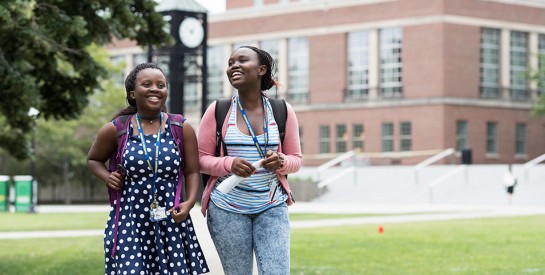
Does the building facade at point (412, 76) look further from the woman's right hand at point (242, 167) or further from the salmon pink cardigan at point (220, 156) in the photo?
the woman's right hand at point (242, 167)

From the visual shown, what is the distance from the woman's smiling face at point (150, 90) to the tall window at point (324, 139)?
Answer: 6146 cm

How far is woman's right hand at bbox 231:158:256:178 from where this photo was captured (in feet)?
21.0

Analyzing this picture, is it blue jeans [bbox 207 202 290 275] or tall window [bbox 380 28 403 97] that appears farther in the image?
tall window [bbox 380 28 403 97]

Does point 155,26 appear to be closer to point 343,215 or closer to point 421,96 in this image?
point 343,215

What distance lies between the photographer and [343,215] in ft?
103

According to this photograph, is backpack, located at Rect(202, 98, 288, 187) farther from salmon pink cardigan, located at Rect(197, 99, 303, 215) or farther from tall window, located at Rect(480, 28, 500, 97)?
tall window, located at Rect(480, 28, 500, 97)

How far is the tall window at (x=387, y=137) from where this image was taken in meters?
65.2

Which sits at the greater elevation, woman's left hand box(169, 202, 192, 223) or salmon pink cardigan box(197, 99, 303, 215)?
salmon pink cardigan box(197, 99, 303, 215)

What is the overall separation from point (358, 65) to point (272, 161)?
61483 millimetres

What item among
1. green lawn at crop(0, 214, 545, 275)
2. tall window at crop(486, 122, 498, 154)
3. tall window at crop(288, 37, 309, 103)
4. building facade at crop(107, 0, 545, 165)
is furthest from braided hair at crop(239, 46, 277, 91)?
tall window at crop(288, 37, 309, 103)

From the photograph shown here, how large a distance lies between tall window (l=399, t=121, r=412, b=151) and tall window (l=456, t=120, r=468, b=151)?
2627 mm

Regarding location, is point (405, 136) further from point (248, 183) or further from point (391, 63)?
point (248, 183)

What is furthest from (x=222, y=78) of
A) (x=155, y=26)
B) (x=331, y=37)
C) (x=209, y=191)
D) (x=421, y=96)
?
(x=209, y=191)

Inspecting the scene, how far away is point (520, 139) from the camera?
220 feet
